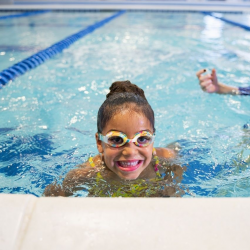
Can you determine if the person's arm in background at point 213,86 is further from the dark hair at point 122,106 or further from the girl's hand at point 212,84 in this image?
the dark hair at point 122,106

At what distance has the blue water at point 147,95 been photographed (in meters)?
2.59

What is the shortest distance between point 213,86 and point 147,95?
104 cm

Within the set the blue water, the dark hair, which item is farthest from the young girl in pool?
the blue water

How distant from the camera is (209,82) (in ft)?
10.3

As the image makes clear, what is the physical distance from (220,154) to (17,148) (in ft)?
5.77

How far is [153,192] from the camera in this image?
2.15 metres

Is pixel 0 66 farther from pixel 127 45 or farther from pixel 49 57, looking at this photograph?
pixel 127 45

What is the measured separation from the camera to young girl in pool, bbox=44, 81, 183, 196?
1.82 meters

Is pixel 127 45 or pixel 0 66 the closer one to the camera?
pixel 0 66
